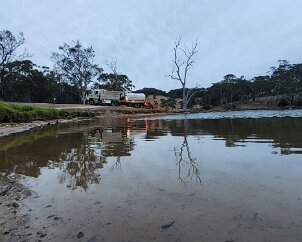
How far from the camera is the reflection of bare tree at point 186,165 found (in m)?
5.46

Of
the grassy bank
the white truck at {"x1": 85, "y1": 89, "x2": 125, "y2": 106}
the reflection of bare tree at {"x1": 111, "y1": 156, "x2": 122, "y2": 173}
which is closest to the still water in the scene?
the reflection of bare tree at {"x1": 111, "y1": 156, "x2": 122, "y2": 173}

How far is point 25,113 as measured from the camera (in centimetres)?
2378

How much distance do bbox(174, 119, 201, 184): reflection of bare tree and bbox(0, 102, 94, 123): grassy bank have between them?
622 inches

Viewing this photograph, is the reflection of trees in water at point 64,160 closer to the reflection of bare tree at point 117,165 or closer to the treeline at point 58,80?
the reflection of bare tree at point 117,165

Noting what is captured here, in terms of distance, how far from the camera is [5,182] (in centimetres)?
552

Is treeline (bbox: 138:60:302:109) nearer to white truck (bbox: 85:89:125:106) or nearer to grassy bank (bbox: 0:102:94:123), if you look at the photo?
white truck (bbox: 85:89:125:106)

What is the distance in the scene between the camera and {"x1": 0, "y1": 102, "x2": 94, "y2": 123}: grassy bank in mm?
21047

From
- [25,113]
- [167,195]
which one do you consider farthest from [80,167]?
[25,113]

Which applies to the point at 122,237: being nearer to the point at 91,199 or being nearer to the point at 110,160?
the point at 91,199

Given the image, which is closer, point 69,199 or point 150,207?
point 150,207

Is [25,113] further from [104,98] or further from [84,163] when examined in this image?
[104,98]

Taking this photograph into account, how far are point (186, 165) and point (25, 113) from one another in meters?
19.8

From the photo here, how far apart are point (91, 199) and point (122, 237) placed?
131 centimetres

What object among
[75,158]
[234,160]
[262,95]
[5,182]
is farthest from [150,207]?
[262,95]
